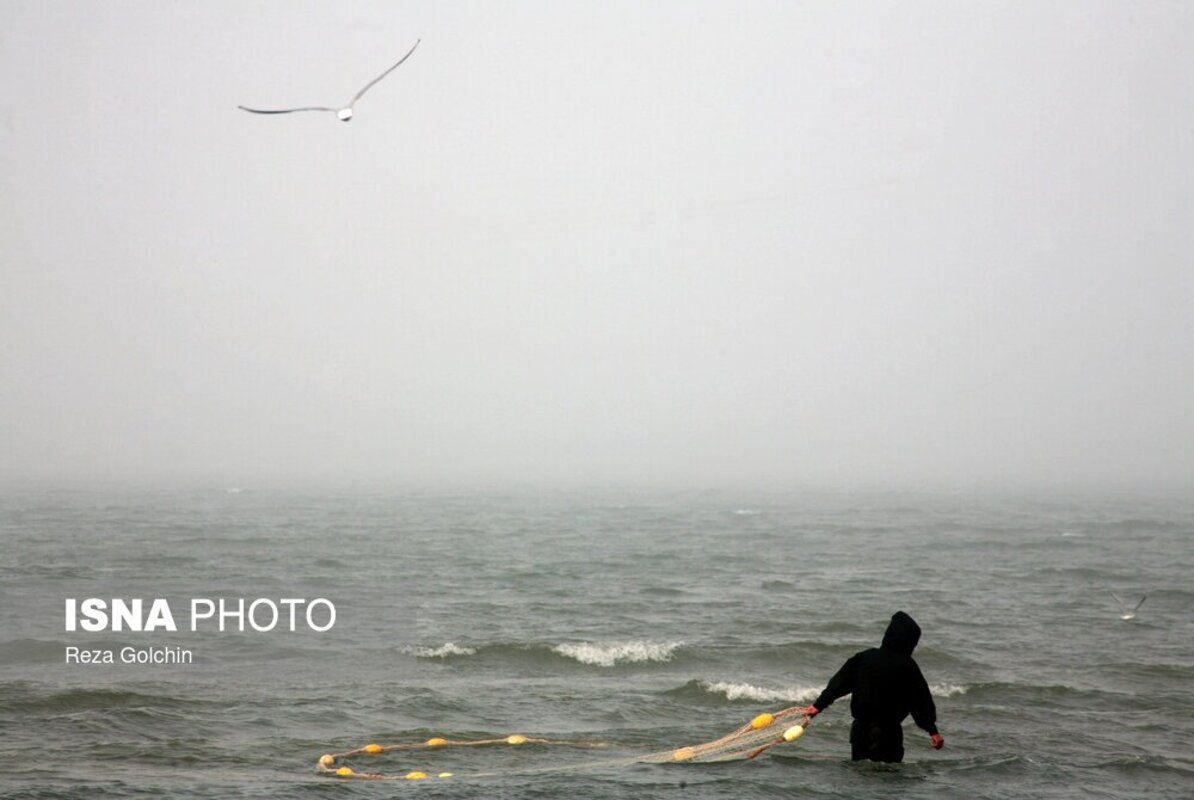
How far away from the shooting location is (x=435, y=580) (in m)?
30.0

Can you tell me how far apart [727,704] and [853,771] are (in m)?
5.89

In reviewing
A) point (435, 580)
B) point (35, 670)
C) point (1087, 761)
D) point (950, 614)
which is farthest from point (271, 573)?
point (1087, 761)

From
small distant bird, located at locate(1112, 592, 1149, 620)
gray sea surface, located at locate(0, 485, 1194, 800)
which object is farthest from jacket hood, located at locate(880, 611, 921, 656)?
small distant bird, located at locate(1112, 592, 1149, 620)

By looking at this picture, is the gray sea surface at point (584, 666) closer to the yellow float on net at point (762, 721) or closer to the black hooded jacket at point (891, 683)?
the yellow float on net at point (762, 721)

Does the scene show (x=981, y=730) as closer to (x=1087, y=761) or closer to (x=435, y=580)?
(x=1087, y=761)

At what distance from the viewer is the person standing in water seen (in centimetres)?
942

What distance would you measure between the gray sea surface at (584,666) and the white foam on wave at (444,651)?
5cm

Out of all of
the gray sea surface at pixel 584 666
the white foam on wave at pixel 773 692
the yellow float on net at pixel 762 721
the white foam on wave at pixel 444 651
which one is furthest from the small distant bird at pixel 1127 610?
the yellow float on net at pixel 762 721

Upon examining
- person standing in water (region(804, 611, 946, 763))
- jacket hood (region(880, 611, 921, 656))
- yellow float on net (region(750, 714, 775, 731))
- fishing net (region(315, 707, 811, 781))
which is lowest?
fishing net (region(315, 707, 811, 781))

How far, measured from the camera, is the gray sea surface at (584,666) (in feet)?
34.9

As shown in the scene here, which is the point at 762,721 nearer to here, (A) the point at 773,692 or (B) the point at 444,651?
(A) the point at 773,692

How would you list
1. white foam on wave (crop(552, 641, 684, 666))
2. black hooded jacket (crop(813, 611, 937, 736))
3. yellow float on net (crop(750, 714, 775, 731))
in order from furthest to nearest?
white foam on wave (crop(552, 641, 684, 666)), yellow float on net (crop(750, 714, 775, 731)), black hooded jacket (crop(813, 611, 937, 736))

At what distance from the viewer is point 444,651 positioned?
19.2m

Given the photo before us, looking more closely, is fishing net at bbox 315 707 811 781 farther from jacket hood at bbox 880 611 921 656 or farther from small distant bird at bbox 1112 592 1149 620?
small distant bird at bbox 1112 592 1149 620
